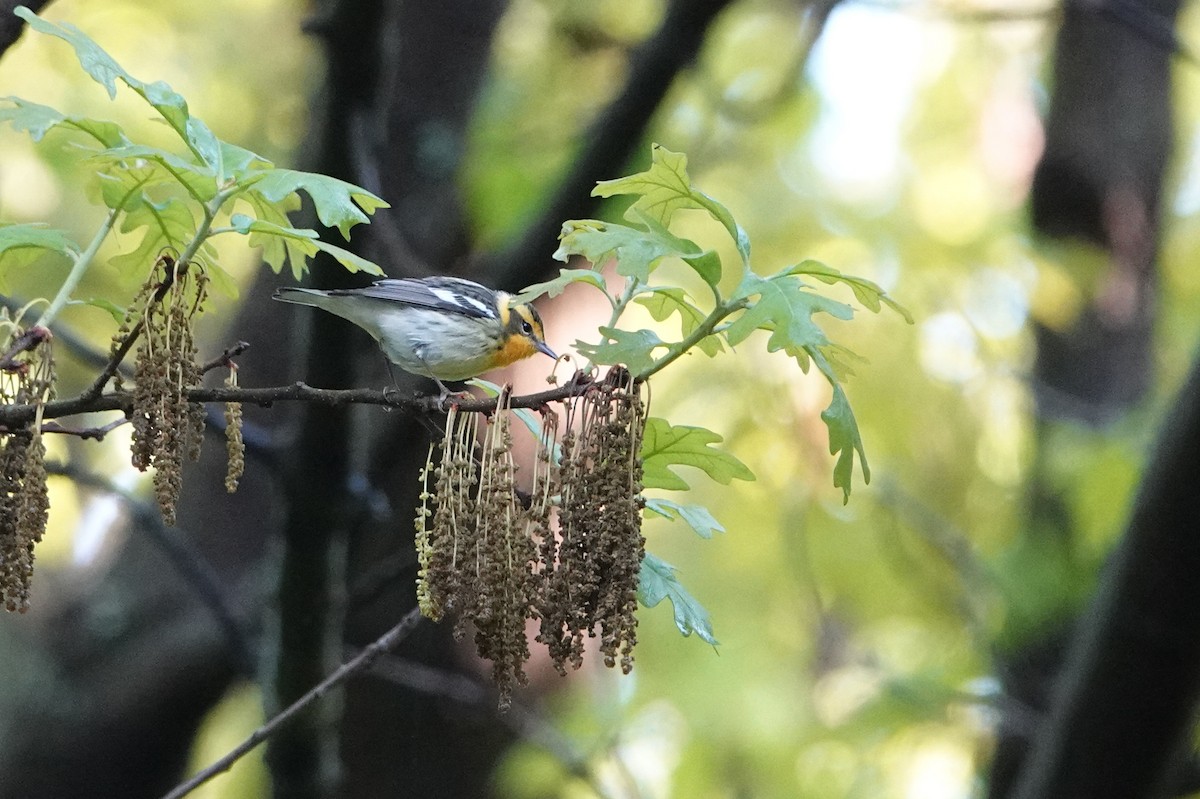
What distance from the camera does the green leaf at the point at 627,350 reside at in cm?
187

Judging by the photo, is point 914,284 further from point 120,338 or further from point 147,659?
point 120,338

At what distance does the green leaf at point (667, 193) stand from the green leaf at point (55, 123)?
A: 0.73 metres

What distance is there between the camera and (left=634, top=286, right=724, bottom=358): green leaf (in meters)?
2.07

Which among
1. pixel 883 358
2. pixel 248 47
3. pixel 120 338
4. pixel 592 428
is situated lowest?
pixel 592 428

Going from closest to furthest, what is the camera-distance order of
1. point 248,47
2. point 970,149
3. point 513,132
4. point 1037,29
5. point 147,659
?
point 147,659 < point 513,132 < point 248,47 < point 1037,29 < point 970,149

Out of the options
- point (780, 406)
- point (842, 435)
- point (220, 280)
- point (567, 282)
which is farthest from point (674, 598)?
point (780, 406)

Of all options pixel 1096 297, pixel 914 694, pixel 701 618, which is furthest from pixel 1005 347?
pixel 701 618

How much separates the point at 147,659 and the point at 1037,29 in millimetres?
8375

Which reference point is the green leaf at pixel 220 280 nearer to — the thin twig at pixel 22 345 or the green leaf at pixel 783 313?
the thin twig at pixel 22 345

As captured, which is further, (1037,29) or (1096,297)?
(1037,29)

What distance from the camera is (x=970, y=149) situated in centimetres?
1134

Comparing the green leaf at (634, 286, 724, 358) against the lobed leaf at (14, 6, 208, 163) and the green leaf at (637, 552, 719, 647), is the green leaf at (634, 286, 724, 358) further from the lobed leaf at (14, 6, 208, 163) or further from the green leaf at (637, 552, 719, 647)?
the lobed leaf at (14, 6, 208, 163)

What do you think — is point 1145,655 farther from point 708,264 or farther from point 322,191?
point 322,191

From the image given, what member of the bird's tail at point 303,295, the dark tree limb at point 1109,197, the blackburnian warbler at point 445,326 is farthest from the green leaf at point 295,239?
the dark tree limb at point 1109,197
